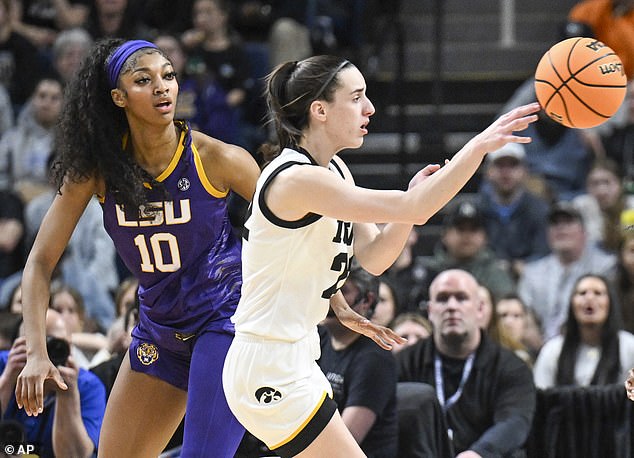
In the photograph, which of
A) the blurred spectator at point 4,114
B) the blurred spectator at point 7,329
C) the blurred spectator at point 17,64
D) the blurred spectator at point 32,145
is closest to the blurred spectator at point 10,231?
the blurred spectator at point 32,145

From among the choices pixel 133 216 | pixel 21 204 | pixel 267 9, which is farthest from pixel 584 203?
pixel 133 216

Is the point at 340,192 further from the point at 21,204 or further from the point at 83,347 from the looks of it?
the point at 21,204

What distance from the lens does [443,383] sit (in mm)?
6387

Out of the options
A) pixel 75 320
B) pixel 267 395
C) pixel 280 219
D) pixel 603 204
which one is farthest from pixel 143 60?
pixel 603 204

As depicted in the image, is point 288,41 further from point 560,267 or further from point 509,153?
point 560,267

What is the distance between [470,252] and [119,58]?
4842 millimetres

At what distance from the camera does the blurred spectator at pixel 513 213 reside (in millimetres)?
9477

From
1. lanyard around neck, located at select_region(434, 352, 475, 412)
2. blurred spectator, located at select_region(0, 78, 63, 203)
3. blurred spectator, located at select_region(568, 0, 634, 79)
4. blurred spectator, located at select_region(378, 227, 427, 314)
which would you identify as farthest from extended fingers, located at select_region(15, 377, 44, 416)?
blurred spectator, located at select_region(568, 0, 634, 79)

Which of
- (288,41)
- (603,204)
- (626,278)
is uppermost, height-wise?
(288,41)

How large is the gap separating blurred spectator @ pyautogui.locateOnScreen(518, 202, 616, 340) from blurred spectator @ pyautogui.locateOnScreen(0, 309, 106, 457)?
4.02m

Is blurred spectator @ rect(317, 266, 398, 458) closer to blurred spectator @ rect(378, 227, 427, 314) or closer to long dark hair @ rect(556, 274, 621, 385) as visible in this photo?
long dark hair @ rect(556, 274, 621, 385)

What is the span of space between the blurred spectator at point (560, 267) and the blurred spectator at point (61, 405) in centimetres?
402

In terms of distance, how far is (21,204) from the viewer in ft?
30.1

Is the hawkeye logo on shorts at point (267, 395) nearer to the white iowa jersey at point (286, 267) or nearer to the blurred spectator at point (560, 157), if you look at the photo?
the white iowa jersey at point (286, 267)
